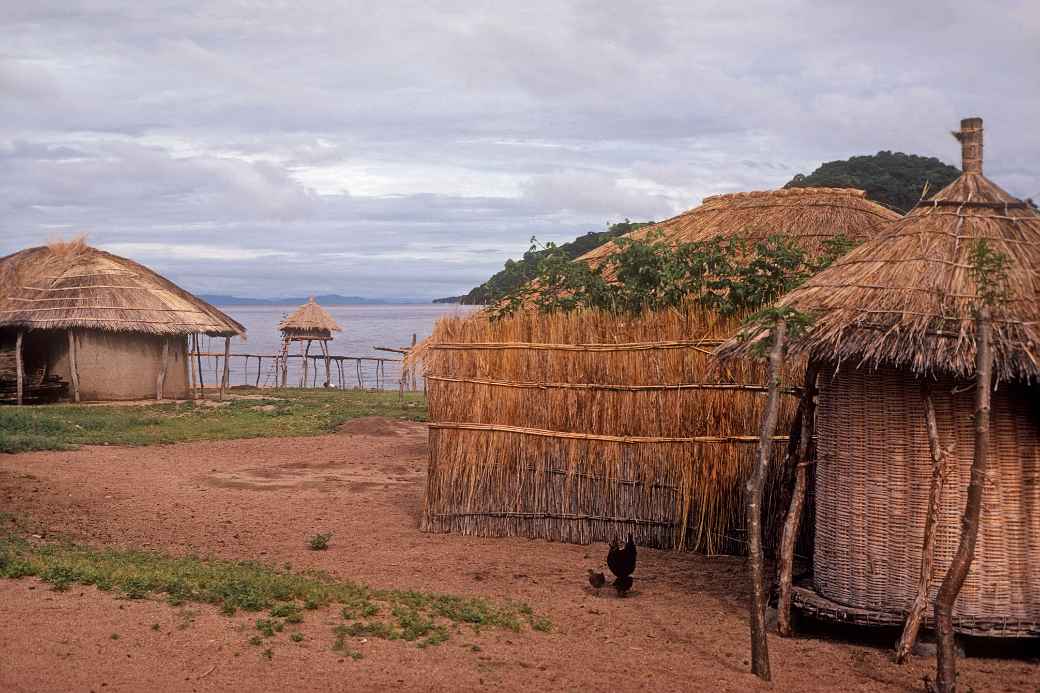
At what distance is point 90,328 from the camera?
22.0 m

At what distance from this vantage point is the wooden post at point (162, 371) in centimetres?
2305

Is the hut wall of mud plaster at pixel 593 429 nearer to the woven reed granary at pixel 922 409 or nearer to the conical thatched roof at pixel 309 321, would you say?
the woven reed granary at pixel 922 409

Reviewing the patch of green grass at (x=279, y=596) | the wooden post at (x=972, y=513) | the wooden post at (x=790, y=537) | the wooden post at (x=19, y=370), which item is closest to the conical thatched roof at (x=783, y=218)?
the wooden post at (x=790, y=537)

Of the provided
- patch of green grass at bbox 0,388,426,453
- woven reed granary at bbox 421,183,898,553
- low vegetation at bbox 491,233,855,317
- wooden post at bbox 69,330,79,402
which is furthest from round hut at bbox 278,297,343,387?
woven reed granary at bbox 421,183,898,553

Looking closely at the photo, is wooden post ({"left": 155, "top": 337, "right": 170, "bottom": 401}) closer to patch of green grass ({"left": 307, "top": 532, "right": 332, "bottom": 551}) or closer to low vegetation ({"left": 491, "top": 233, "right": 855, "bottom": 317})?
low vegetation ({"left": 491, "top": 233, "right": 855, "bottom": 317})

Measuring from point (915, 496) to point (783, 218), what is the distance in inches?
310

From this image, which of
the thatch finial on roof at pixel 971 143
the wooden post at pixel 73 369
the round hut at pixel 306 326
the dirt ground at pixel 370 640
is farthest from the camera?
the round hut at pixel 306 326

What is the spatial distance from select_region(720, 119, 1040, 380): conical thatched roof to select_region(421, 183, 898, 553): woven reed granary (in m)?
2.10

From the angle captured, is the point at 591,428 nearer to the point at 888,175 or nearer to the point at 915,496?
the point at 915,496

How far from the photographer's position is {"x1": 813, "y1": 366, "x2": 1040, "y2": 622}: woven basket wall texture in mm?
6180

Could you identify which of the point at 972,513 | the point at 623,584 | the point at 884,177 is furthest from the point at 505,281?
the point at 884,177

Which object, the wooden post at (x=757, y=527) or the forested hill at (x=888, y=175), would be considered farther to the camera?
the forested hill at (x=888, y=175)

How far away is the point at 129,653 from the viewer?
5613 millimetres

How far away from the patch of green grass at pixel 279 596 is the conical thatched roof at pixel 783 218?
693 cm
